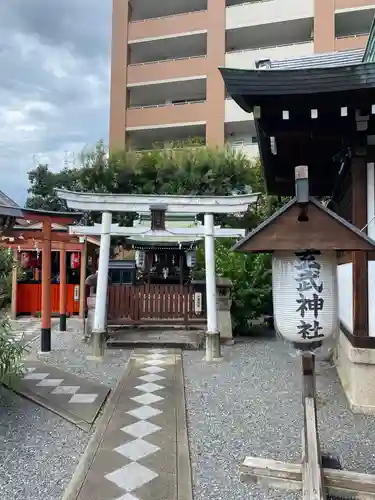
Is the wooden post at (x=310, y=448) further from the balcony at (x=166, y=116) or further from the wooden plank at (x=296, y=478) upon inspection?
the balcony at (x=166, y=116)

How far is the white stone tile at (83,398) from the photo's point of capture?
5.05 m

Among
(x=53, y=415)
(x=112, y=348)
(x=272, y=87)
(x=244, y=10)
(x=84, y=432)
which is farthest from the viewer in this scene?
(x=244, y=10)

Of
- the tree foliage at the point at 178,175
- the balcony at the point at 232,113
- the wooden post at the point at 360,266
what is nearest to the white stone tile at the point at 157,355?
the wooden post at the point at 360,266

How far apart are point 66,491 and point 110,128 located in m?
23.7

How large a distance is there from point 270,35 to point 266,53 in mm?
1930

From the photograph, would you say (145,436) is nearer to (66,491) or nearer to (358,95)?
(66,491)

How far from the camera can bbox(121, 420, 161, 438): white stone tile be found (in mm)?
4025

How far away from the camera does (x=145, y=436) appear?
Result: 3.97 meters

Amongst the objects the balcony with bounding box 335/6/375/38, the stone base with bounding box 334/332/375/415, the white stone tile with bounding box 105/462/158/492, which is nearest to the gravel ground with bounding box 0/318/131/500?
the white stone tile with bounding box 105/462/158/492

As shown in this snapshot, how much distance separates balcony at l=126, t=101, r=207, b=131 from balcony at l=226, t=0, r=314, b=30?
480 centimetres

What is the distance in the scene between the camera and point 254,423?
4.37 metres

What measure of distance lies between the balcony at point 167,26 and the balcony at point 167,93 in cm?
275

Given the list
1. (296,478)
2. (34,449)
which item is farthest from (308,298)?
(34,449)

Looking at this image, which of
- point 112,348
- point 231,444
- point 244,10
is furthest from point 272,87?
point 244,10
